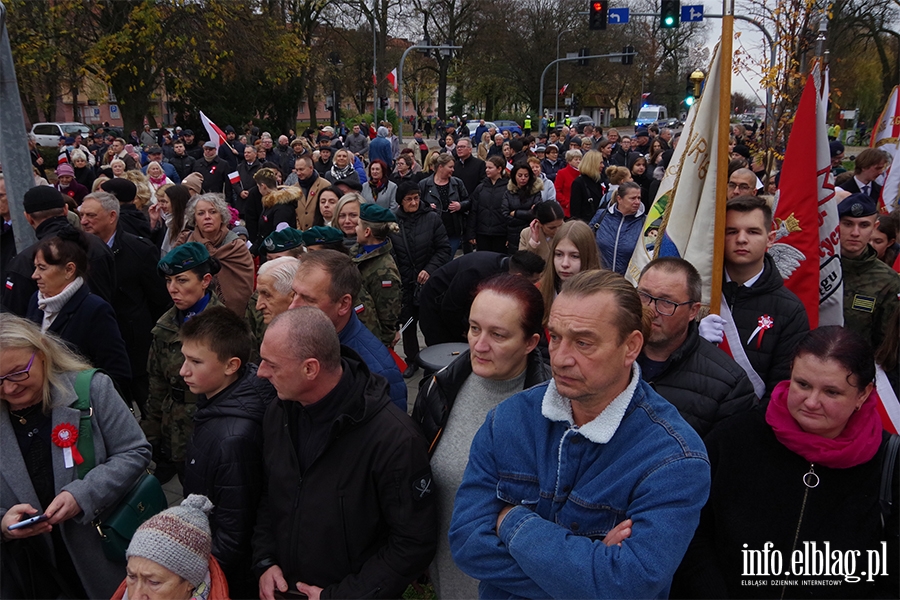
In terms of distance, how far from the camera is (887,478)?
2.22 meters

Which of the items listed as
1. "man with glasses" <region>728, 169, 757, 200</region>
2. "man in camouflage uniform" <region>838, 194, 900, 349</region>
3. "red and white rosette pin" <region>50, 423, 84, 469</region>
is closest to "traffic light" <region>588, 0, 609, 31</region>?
"man with glasses" <region>728, 169, 757, 200</region>

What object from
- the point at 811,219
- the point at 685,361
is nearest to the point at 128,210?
the point at 685,361

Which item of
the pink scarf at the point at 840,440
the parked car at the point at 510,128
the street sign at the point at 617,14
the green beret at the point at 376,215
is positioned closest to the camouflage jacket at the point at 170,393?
the green beret at the point at 376,215

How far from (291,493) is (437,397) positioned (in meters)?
0.65

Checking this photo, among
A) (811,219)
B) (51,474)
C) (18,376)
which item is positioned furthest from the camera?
(811,219)

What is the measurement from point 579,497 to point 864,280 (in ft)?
11.6

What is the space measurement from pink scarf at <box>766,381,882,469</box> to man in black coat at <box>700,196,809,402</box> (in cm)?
79

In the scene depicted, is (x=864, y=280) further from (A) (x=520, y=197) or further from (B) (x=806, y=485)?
(A) (x=520, y=197)

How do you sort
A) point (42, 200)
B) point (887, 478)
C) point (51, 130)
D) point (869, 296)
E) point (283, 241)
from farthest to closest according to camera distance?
point (51, 130) < point (42, 200) < point (283, 241) < point (869, 296) < point (887, 478)

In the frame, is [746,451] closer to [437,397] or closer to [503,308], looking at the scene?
[503,308]

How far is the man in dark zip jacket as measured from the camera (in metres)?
2.52

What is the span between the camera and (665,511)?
5.63 ft

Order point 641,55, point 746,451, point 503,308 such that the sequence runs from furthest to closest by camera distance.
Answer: point 641,55 < point 503,308 < point 746,451

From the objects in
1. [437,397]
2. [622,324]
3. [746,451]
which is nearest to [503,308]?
[437,397]
